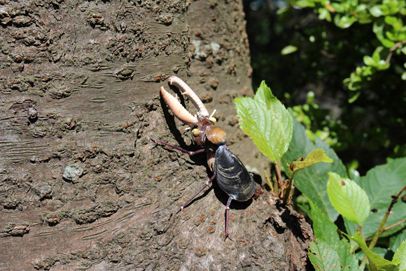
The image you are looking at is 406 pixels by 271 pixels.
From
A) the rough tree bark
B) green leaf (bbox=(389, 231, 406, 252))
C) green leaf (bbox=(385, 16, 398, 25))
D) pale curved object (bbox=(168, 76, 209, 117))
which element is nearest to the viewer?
the rough tree bark

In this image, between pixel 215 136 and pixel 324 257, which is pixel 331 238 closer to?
pixel 324 257

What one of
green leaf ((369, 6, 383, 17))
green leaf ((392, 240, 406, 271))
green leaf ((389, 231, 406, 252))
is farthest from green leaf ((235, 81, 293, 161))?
green leaf ((369, 6, 383, 17))

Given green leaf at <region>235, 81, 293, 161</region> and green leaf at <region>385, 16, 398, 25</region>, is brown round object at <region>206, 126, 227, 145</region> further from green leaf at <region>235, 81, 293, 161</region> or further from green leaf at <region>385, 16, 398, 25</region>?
green leaf at <region>385, 16, 398, 25</region>

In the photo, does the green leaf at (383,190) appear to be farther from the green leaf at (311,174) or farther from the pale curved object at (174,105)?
the pale curved object at (174,105)

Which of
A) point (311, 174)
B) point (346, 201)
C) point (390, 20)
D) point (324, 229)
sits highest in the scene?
point (390, 20)

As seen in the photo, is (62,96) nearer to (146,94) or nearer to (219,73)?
(146,94)

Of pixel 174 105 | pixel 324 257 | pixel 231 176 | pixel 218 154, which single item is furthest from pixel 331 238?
pixel 174 105

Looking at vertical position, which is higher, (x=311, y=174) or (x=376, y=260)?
(x=376, y=260)
